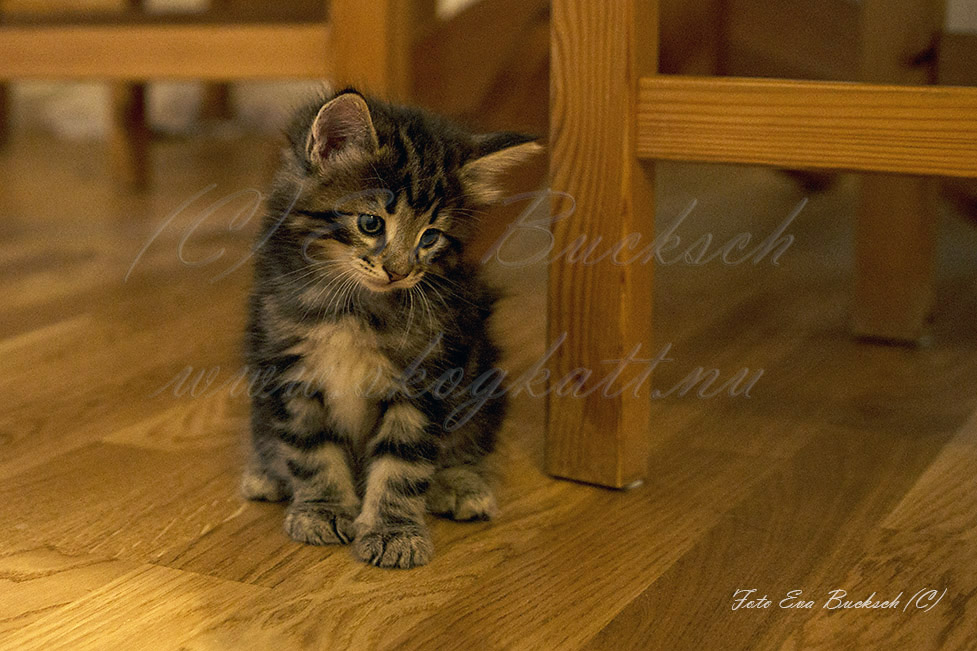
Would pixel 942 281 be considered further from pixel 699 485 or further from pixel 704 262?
pixel 699 485

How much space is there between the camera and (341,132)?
1.09 meters

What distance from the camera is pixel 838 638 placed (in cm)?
92

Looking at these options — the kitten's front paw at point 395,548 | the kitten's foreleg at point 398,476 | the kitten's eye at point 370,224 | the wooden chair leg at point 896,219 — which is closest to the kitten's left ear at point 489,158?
the kitten's eye at point 370,224

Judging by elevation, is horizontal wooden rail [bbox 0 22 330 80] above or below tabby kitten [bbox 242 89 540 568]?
above

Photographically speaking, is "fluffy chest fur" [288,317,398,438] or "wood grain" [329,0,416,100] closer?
"fluffy chest fur" [288,317,398,438]

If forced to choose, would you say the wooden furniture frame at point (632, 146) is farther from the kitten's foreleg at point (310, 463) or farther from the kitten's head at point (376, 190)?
the kitten's foreleg at point (310, 463)

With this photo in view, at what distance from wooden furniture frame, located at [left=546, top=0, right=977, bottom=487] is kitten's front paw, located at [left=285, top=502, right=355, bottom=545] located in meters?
0.27

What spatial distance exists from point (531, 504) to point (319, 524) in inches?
9.3

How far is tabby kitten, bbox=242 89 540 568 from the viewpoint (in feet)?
3.56

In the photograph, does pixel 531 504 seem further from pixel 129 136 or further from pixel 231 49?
pixel 129 136

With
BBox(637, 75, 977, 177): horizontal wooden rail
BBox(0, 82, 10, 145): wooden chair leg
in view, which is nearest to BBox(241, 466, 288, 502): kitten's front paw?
BBox(637, 75, 977, 177): horizontal wooden rail

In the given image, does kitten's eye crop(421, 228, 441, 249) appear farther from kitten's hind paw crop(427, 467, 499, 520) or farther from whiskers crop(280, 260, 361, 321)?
kitten's hind paw crop(427, 467, 499, 520)

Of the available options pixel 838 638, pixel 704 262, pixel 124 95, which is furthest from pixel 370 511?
pixel 124 95

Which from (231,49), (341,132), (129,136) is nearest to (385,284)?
(341,132)
